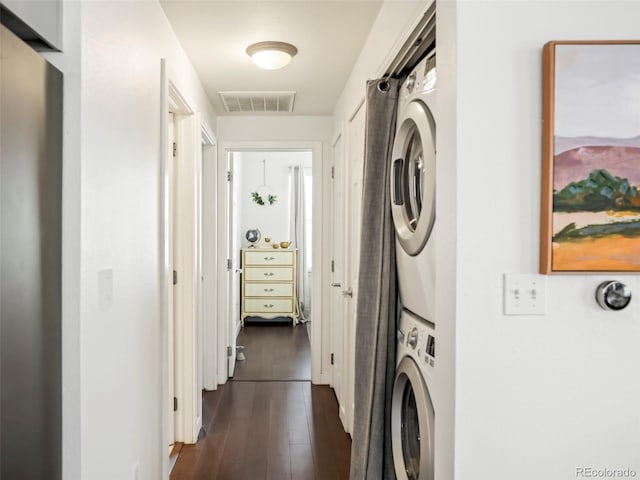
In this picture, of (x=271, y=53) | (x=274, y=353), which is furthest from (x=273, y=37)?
(x=274, y=353)

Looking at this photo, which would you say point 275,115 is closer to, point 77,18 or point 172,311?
point 172,311

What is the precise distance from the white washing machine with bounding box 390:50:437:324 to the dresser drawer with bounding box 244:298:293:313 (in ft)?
15.0

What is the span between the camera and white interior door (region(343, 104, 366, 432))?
9.44 ft

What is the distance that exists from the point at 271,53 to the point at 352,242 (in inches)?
49.3

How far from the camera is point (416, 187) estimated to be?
1.76 m

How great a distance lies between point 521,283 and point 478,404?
340 millimetres

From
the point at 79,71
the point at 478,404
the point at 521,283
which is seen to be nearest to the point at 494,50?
the point at 521,283

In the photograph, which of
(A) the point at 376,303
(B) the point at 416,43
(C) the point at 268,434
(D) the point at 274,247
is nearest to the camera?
(B) the point at 416,43

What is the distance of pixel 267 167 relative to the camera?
688cm

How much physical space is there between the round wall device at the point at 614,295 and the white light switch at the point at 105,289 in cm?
140

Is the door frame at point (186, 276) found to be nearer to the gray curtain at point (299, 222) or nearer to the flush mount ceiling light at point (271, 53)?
the flush mount ceiling light at point (271, 53)

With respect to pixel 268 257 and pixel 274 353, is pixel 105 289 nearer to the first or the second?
pixel 274 353

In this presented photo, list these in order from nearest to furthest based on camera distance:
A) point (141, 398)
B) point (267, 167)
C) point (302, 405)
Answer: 1. point (141, 398)
2. point (302, 405)
3. point (267, 167)

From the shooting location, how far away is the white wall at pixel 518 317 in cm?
121
